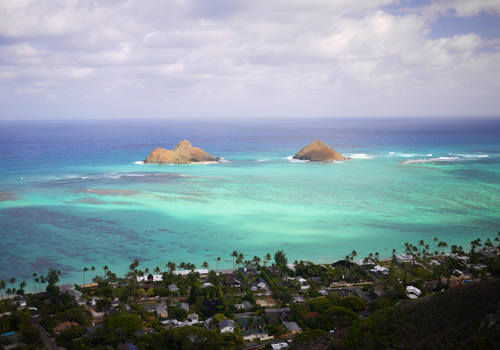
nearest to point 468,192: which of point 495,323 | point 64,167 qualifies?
point 495,323

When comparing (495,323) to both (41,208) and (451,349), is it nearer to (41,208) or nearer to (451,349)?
(451,349)

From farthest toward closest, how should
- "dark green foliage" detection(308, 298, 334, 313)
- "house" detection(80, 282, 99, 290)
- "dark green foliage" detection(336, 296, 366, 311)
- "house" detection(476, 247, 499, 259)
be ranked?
"house" detection(476, 247, 499, 259) < "house" detection(80, 282, 99, 290) < "dark green foliage" detection(336, 296, 366, 311) < "dark green foliage" detection(308, 298, 334, 313)

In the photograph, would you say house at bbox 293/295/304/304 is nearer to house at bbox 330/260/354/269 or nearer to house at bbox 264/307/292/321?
house at bbox 264/307/292/321

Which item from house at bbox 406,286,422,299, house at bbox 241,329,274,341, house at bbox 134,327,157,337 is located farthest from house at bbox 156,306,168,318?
house at bbox 406,286,422,299

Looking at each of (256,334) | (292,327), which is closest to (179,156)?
(256,334)

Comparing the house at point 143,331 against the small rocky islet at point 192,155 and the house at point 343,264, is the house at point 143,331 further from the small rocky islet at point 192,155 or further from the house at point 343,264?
the small rocky islet at point 192,155
